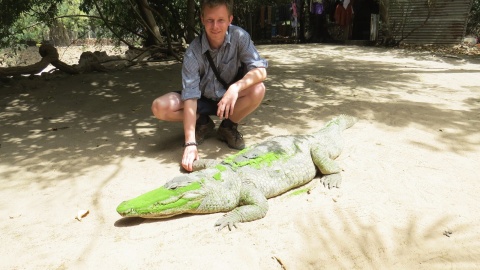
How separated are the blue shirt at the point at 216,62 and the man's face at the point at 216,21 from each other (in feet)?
0.42

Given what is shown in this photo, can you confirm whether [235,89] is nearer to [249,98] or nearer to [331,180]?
[249,98]

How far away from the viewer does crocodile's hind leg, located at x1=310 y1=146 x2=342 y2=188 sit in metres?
3.20

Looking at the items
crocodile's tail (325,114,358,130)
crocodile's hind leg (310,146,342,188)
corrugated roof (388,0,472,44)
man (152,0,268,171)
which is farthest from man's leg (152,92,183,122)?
corrugated roof (388,0,472,44)

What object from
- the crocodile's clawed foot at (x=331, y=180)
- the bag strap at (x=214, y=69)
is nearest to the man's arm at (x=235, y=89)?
the bag strap at (x=214, y=69)

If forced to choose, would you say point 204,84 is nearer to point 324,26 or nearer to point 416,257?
point 416,257

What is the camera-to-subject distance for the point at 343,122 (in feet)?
13.9

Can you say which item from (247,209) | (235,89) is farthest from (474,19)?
(247,209)

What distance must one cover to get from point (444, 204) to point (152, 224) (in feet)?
6.94

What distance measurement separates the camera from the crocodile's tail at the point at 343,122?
4137 millimetres

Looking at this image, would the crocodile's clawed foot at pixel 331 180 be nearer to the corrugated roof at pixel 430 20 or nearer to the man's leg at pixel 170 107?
the man's leg at pixel 170 107

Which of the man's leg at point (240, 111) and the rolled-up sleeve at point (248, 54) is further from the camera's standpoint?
the man's leg at point (240, 111)

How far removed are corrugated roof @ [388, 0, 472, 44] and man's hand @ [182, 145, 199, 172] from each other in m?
11.9

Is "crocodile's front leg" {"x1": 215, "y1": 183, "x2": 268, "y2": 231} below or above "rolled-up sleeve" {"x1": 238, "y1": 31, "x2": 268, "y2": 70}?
below

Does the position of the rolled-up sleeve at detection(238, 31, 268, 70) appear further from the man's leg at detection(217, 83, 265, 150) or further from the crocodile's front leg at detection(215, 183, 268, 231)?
the crocodile's front leg at detection(215, 183, 268, 231)
